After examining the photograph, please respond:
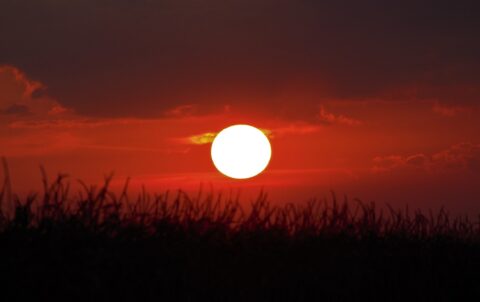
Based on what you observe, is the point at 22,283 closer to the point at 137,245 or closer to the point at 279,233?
the point at 137,245

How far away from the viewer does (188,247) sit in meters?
8.36

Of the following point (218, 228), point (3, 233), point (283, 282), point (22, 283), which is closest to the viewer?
point (22, 283)

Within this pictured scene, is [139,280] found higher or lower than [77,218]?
lower

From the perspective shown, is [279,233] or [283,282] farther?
[279,233]

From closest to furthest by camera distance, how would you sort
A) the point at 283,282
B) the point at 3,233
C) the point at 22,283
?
the point at 22,283, the point at 3,233, the point at 283,282

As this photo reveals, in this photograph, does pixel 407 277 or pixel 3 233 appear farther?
pixel 407 277

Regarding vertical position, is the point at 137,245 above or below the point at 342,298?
above

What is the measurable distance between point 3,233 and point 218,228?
9.00ft

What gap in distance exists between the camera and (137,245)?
8.14 m

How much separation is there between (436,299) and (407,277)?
21.0 inches

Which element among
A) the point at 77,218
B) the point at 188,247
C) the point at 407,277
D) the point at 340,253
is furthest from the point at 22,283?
the point at 407,277

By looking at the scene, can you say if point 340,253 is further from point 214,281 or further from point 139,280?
point 139,280

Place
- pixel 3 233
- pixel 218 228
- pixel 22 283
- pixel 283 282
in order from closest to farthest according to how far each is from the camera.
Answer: pixel 22 283 < pixel 3 233 < pixel 283 282 < pixel 218 228

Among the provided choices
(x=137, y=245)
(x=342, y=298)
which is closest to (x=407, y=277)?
(x=342, y=298)
